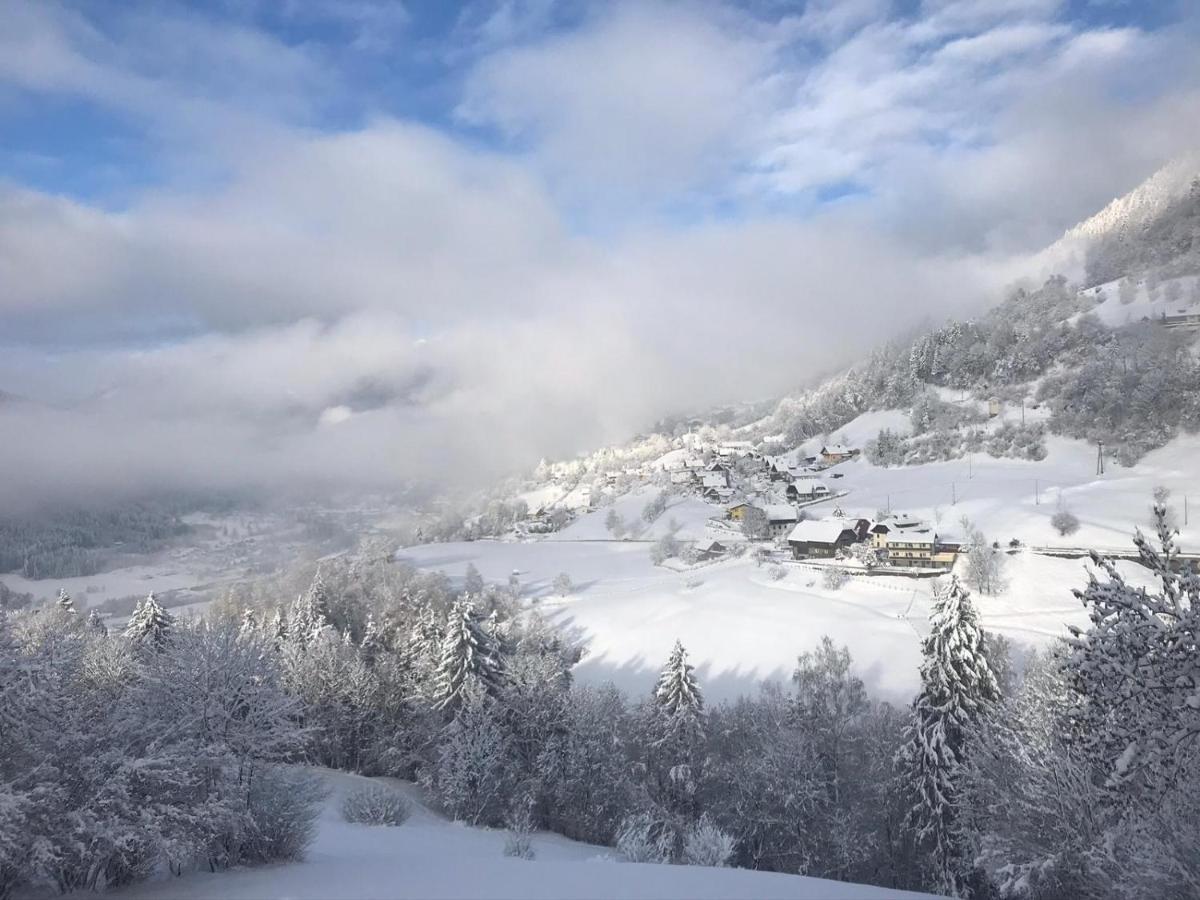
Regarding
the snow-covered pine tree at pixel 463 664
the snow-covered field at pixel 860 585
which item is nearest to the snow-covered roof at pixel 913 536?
the snow-covered field at pixel 860 585

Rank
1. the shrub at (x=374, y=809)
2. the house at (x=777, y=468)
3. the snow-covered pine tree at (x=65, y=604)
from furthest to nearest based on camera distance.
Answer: the house at (x=777, y=468), the snow-covered pine tree at (x=65, y=604), the shrub at (x=374, y=809)

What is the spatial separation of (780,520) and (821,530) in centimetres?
1236

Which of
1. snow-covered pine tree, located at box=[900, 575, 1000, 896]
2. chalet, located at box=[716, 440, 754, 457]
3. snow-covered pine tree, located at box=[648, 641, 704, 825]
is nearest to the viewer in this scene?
snow-covered pine tree, located at box=[900, 575, 1000, 896]

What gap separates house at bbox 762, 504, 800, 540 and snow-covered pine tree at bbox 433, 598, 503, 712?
46955 millimetres

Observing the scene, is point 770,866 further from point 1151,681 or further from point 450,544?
point 450,544

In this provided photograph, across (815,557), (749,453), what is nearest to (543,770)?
(815,557)

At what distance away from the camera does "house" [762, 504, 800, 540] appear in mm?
71062

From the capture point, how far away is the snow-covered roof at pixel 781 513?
71.7 meters

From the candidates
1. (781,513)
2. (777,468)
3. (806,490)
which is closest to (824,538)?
(781,513)

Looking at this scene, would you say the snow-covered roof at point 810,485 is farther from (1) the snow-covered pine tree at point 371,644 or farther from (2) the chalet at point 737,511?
(1) the snow-covered pine tree at point 371,644

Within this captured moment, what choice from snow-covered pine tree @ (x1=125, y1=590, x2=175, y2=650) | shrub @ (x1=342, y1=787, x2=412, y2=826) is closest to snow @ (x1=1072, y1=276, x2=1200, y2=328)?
shrub @ (x1=342, y1=787, x2=412, y2=826)

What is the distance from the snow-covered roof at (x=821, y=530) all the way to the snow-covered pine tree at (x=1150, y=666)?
54106 millimetres

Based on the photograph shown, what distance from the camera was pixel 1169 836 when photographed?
642 cm

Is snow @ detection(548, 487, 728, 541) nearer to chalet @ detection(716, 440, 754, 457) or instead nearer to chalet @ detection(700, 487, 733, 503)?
chalet @ detection(700, 487, 733, 503)
